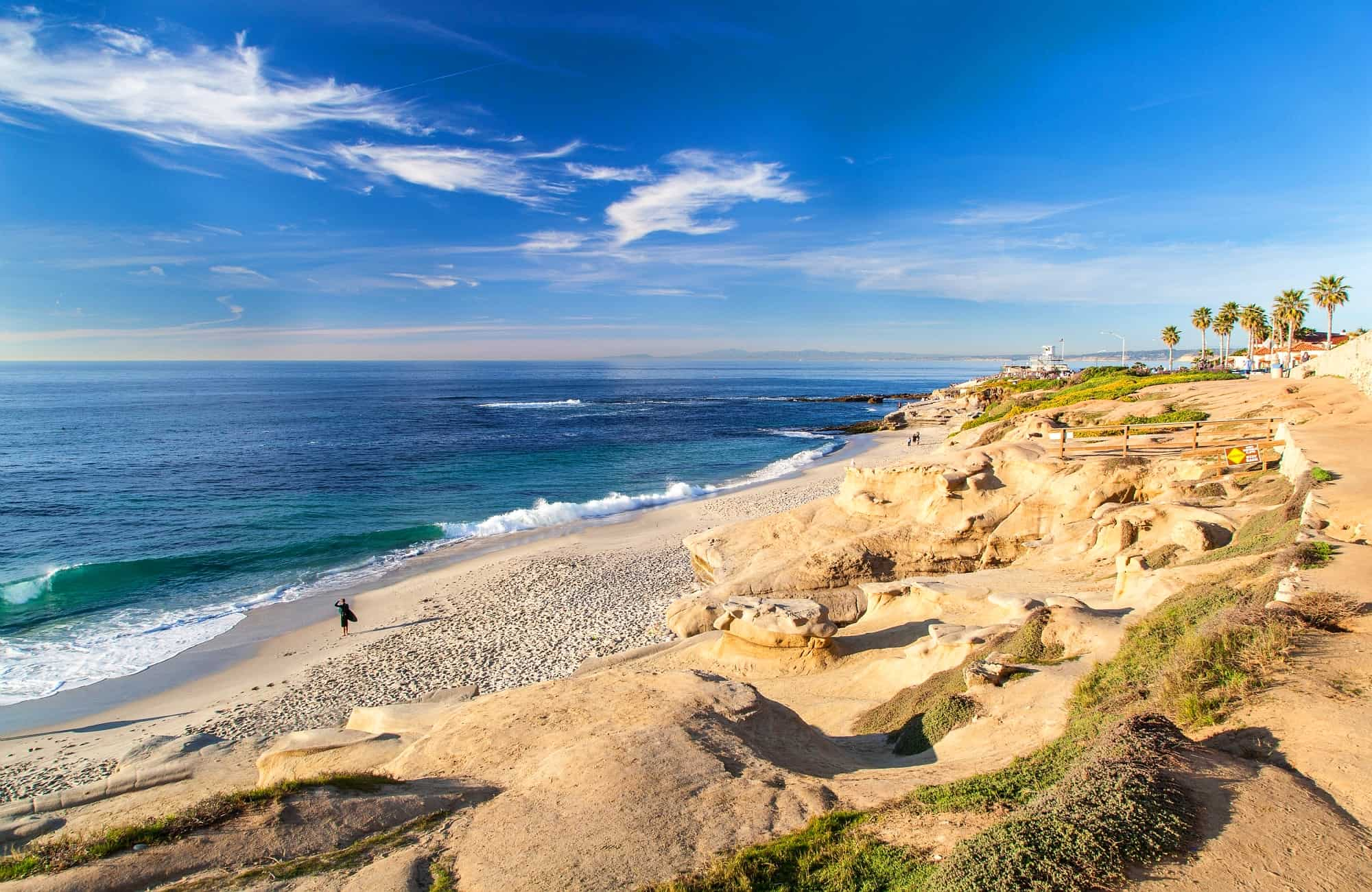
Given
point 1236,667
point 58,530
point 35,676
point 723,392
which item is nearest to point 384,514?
point 58,530

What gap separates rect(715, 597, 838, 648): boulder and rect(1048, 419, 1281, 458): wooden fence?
11424 millimetres

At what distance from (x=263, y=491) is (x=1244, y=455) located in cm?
4899

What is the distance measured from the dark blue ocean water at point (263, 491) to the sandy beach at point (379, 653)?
1.93 metres

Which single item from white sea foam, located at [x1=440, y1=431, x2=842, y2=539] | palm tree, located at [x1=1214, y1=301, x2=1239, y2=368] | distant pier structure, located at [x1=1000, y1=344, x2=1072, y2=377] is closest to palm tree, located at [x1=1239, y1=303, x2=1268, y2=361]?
palm tree, located at [x1=1214, y1=301, x2=1239, y2=368]

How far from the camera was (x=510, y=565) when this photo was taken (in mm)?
28297

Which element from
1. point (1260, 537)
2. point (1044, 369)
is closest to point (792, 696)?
point (1260, 537)

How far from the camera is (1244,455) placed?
62.0ft

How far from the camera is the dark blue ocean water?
23.5 metres

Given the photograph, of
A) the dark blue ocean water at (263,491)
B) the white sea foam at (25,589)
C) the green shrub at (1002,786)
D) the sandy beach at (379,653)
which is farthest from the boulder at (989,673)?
the white sea foam at (25,589)

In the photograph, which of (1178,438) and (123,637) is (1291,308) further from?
(123,637)

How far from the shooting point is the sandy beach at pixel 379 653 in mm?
15914

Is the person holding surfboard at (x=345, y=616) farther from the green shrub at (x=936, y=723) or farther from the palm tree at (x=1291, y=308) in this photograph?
the palm tree at (x=1291, y=308)

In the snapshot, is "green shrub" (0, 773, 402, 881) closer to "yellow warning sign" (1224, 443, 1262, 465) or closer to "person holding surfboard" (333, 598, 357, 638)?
"person holding surfboard" (333, 598, 357, 638)

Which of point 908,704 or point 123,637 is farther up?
point 908,704
